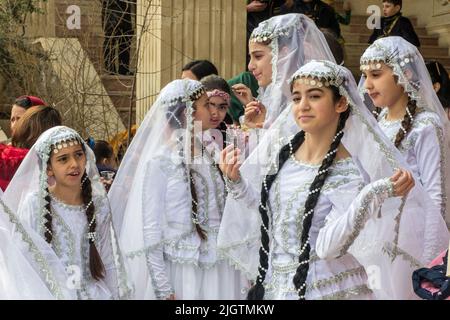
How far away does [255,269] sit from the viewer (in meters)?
4.91

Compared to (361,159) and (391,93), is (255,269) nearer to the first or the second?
(361,159)

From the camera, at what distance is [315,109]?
450cm

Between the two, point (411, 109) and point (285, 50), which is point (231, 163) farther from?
point (411, 109)

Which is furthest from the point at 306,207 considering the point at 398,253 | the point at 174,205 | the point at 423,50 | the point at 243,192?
the point at 423,50

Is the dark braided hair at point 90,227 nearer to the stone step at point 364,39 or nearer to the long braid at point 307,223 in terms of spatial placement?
the long braid at point 307,223

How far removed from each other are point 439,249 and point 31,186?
213cm

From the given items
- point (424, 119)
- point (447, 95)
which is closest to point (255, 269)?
point (424, 119)

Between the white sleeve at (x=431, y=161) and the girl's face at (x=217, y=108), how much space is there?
3.93ft

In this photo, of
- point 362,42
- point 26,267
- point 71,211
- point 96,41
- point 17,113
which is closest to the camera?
point 26,267

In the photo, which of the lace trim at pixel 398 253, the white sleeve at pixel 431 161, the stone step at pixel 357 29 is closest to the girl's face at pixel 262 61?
the white sleeve at pixel 431 161

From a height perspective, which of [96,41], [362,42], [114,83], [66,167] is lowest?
[114,83]

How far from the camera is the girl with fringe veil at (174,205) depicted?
18.1 ft

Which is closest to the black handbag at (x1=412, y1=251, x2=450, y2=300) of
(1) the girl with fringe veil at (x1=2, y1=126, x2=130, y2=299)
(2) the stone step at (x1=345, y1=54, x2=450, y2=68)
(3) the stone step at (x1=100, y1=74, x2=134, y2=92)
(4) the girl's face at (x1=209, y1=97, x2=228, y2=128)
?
(1) the girl with fringe veil at (x1=2, y1=126, x2=130, y2=299)

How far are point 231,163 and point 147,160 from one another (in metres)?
1.15
